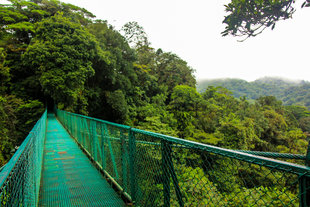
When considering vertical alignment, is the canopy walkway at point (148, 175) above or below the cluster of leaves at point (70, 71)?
below

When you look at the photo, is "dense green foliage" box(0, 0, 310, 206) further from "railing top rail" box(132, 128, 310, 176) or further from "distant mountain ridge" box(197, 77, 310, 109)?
"distant mountain ridge" box(197, 77, 310, 109)

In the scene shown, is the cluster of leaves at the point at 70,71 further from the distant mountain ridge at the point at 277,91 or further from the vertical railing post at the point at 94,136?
the distant mountain ridge at the point at 277,91

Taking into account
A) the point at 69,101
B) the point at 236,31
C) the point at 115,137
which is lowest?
the point at 115,137

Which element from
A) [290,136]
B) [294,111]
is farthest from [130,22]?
[294,111]

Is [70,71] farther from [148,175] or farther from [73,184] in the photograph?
[148,175]

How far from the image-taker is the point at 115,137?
10.7ft

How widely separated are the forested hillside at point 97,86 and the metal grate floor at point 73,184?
7.10 meters

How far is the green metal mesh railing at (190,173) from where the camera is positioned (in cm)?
104

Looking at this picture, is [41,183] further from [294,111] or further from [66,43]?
[294,111]

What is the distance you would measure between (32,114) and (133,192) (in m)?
17.8

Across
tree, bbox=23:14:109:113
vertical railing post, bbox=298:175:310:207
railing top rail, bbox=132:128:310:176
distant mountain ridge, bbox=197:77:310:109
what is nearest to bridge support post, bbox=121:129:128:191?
railing top rail, bbox=132:128:310:176

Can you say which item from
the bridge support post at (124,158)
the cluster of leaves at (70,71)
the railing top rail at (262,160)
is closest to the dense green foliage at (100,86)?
the cluster of leaves at (70,71)

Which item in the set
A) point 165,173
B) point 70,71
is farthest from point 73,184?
point 70,71

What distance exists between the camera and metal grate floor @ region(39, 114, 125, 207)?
9.88 feet
